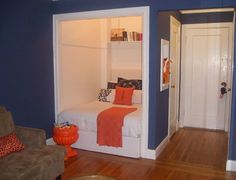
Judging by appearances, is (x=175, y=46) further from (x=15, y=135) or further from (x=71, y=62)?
(x=15, y=135)

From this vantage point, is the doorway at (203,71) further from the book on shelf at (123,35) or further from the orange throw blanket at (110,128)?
the orange throw blanket at (110,128)

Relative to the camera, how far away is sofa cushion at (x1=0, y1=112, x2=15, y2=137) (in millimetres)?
3029

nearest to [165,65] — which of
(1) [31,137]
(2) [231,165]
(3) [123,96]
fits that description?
(3) [123,96]

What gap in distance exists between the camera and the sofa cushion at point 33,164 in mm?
2506

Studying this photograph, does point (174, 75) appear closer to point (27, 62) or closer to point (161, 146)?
point (161, 146)

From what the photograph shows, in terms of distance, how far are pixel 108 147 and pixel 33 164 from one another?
171 centimetres

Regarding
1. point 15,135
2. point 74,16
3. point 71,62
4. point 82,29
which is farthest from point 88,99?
point 15,135

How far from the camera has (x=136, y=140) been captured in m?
4.03

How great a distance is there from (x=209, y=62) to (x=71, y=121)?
317cm

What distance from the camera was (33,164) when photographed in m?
2.67

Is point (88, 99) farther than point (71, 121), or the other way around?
point (88, 99)

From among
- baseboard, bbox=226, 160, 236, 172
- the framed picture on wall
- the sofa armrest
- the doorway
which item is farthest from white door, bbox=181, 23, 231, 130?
the sofa armrest

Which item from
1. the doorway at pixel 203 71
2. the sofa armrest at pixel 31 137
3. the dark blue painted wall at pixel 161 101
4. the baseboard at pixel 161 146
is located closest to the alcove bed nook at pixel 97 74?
the dark blue painted wall at pixel 161 101

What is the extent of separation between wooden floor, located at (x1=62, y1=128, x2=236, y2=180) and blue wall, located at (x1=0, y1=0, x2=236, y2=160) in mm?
325
